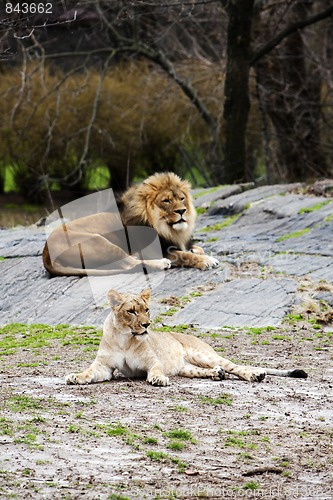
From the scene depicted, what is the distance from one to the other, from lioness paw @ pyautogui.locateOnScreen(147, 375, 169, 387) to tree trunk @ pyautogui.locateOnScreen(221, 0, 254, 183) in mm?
12320

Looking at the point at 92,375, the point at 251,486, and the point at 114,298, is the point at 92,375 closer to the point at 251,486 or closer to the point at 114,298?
the point at 114,298

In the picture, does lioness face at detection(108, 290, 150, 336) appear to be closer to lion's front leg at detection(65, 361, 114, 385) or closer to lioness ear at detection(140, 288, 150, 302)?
lioness ear at detection(140, 288, 150, 302)

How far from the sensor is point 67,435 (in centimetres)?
589

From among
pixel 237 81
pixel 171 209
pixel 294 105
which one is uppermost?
pixel 237 81

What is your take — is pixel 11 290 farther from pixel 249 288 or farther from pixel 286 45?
pixel 286 45

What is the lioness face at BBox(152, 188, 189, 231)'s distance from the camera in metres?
11.6

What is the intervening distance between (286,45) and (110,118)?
5.51 metres

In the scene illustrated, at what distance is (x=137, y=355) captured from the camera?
7305 mm

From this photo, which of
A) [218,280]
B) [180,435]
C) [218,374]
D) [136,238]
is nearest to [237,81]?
[136,238]

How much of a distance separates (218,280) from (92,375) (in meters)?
4.09

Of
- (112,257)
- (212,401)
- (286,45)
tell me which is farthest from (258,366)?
(286,45)

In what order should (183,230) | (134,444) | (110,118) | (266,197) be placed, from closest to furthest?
(134,444), (183,230), (266,197), (110,118)

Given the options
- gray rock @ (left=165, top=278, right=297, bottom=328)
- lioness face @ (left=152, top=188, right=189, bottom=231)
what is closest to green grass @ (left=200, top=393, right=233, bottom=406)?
gray rock @ (left=165, top=278, right=297, bottom=328)

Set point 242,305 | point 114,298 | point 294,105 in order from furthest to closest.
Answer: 1. point 294,105
2. point 242,305
3. point 114,298
